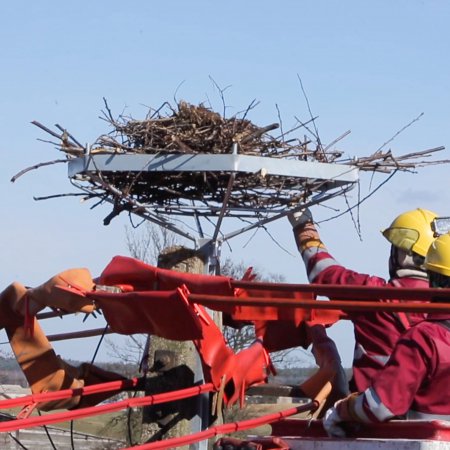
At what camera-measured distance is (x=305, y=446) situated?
5199 millimetres

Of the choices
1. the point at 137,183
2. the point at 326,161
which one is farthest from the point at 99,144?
the point at 326,161

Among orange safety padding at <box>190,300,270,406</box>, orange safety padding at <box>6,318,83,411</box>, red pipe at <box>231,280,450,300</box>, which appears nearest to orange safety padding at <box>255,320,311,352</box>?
orange safety padding at <box>190,300,270,406</box>

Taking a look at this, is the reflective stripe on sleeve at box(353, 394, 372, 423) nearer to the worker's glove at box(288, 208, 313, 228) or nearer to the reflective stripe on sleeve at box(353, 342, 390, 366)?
the reflective stripe on sleeve at box(353, 342, 390, 366)

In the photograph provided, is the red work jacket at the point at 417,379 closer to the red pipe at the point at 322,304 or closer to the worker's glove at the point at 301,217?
the red pipe at the point at 322,304

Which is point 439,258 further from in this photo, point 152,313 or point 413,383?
point 152,313

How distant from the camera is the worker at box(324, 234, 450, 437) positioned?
494 centimetres

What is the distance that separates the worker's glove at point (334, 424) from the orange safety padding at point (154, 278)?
0.70 m

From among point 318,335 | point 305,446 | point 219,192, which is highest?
point 219,192

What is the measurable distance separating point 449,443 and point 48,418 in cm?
176

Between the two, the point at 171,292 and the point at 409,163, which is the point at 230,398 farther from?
the point at 409,163

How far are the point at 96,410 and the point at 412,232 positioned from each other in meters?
1.86

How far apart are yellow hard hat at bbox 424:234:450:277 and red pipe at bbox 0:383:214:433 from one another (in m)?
1.23

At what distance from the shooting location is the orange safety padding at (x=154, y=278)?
17.5 ft

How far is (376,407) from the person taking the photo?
4969 millimetres
